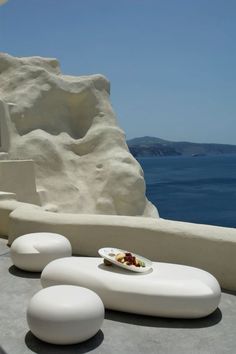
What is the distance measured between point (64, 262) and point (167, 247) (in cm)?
185

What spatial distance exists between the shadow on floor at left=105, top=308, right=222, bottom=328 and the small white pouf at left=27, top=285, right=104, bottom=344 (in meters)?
0.70

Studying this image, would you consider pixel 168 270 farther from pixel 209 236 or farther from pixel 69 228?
pixel 69 228

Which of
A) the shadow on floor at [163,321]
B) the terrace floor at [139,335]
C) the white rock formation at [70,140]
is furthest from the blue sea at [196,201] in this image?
the terrace floor at [139,335]

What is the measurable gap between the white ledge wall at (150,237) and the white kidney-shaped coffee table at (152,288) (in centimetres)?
88

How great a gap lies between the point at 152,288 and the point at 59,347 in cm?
136

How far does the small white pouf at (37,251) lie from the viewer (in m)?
7.04

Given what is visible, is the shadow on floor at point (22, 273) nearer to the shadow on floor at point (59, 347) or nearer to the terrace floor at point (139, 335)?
the terrace floor at point (139, 335)

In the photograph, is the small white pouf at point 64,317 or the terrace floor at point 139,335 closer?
the small white pouf at point 64,317

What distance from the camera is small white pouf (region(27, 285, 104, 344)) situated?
14.9 ft

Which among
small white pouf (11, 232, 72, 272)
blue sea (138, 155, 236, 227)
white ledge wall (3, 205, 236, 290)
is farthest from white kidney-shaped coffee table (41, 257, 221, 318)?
blue sea (138, 155, 236, 227)

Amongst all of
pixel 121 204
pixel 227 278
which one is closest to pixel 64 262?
pixel 227 278

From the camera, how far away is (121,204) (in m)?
28.8

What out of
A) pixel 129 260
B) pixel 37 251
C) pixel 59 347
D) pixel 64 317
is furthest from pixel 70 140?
pixel 64 317

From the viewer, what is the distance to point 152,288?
5297mm
